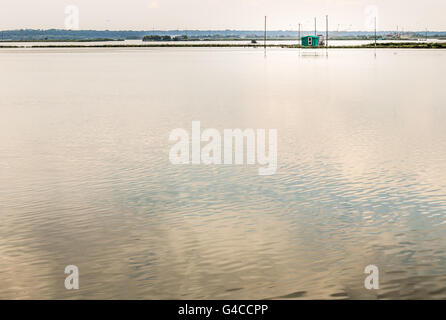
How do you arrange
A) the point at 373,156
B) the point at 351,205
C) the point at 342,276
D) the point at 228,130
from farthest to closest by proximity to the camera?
the point at 228,130
the point at 373,156
the point at 351,205
the point at 342,276

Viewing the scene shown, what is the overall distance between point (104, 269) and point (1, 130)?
30.5m

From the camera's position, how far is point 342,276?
1526 cm

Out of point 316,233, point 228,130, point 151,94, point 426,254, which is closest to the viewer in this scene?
point 426,254

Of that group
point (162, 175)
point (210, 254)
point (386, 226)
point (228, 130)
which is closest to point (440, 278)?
point (386, 226)

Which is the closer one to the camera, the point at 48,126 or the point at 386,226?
the point at 386,226

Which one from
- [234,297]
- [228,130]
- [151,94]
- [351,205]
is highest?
[151,94]

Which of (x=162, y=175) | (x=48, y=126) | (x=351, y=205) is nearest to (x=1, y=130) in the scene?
(x=48, y=126)

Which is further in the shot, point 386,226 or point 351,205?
point 351,205

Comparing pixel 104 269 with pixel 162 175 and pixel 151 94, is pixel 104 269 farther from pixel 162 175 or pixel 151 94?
pixel 151 94

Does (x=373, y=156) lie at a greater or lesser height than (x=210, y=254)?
greater

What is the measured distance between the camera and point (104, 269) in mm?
15914

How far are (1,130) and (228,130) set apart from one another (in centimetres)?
1586

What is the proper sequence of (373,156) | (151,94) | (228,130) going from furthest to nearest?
(151,94) < (228,130) < (373,156)

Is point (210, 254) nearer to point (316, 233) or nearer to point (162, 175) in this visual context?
point (316, 233)
